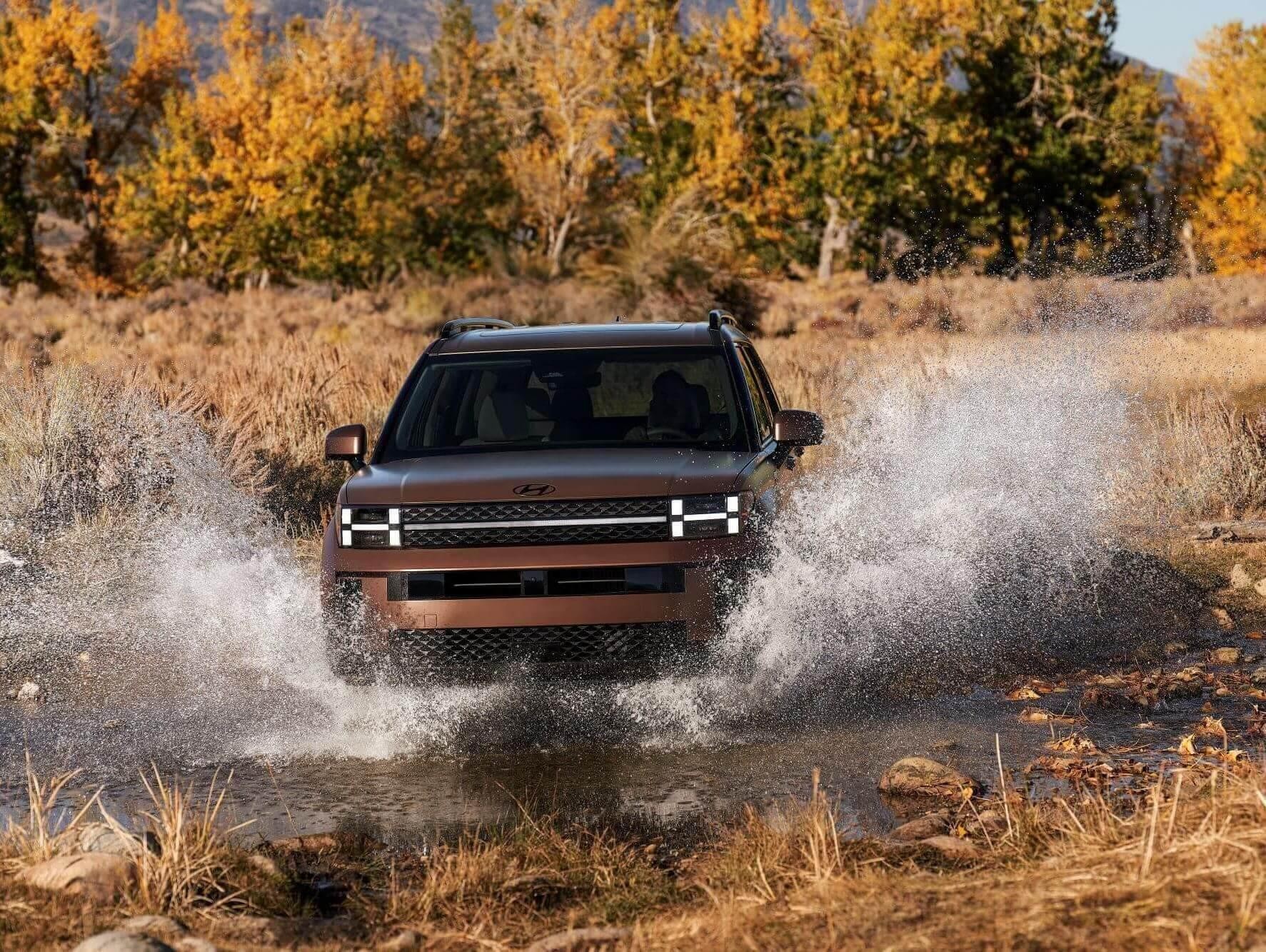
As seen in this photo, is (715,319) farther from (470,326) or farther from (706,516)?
(706,516)

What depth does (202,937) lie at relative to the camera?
466cm

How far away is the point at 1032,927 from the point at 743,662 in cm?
326

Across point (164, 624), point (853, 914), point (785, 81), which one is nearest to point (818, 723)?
point (853, 914)

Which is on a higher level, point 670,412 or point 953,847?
point 670,412

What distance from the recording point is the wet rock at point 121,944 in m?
4.38

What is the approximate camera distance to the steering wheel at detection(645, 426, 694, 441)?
27.5 feet

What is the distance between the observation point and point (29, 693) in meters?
8.95

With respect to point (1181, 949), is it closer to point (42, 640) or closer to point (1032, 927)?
point (1032, 927)

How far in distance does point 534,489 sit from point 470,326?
7.78 ft

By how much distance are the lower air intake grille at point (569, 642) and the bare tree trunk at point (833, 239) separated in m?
59.4

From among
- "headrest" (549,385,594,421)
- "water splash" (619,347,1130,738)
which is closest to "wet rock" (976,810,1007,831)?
"water splash" (619,347,1130,738)

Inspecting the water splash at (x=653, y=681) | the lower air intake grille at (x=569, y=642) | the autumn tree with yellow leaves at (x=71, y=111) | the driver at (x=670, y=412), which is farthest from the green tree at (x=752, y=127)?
the lower air intake grille at (x=569, y=642)

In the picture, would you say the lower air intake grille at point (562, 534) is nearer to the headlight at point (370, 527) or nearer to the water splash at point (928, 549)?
the headlight at point (370, 527)

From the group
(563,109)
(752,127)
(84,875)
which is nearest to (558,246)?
(563,109)
